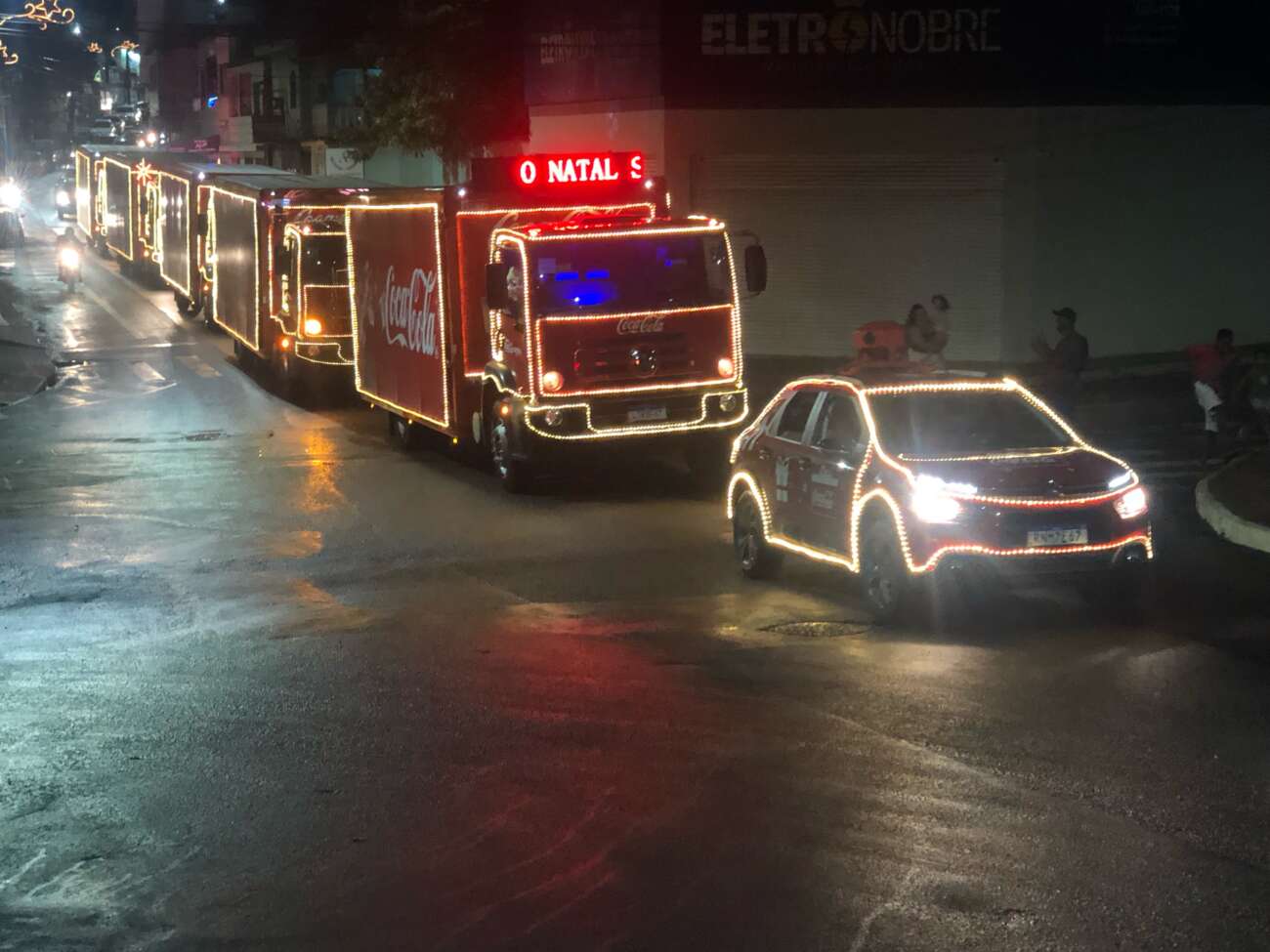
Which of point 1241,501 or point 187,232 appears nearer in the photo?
point 1241,501

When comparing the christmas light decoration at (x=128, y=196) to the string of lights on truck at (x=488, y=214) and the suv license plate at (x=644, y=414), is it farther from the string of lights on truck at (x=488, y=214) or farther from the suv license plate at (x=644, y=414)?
the suv license plate at (x=644, y=414)

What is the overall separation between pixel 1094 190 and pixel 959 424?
1929 centimetres

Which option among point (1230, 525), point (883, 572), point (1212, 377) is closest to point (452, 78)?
point (1212, 377)

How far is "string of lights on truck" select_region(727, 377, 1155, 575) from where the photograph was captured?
11.7 m

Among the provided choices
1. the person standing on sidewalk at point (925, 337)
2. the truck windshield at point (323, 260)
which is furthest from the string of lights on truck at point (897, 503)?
the truck windshield at point (323, 260)

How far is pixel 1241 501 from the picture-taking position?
16.6 meters

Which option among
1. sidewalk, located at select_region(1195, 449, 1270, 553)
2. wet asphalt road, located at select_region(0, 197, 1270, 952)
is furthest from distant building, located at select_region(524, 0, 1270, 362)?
wet asphalt road, located at select_region(0, 197, 1270, 952)

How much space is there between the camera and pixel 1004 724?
946 centimetres

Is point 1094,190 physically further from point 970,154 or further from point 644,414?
point 644,414

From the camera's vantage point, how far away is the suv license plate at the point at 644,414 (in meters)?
19.1

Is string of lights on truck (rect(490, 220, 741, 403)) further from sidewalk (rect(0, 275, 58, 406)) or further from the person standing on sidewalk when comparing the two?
sidewalk (rect(0, 275, 58, 406))

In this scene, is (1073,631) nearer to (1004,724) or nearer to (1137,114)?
(1004,724)

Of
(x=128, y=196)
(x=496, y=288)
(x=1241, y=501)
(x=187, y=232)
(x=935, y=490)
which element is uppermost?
(x=128, y=196)

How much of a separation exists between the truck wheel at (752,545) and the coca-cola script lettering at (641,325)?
15.7ft
